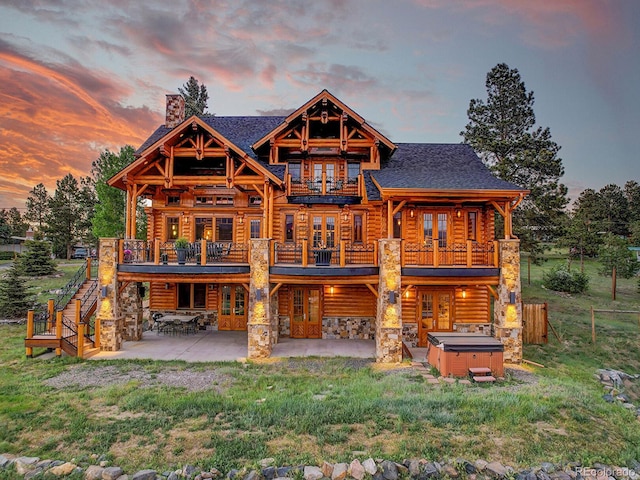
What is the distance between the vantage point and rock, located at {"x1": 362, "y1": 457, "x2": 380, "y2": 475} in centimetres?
555

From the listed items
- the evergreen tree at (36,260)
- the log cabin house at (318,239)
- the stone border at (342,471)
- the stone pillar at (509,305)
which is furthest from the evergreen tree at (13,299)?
the stone pillar at (509,305)

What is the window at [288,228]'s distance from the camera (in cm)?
1575

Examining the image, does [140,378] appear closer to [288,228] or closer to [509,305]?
[288,228]

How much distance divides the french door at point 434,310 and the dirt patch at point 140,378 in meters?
8.89

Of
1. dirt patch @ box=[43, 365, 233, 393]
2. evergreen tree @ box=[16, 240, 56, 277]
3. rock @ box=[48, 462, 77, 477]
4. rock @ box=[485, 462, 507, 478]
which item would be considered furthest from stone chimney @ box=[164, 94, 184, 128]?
rock @ box=[485, 462, 507, 478]

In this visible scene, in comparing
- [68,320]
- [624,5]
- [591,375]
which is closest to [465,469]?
[591,375]

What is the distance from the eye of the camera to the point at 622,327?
16.2m

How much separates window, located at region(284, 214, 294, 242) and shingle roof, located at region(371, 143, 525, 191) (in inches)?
180

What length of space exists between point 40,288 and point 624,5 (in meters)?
44.9

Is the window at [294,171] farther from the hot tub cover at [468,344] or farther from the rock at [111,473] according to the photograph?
the rock at [111,473]

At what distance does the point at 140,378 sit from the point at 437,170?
14665 mm

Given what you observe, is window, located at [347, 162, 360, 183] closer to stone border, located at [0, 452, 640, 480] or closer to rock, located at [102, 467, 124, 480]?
stone border, located at [0, 452, 640, 480]

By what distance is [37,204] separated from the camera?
61.6m

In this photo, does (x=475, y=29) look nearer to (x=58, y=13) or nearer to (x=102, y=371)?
(x=58, y=13)
